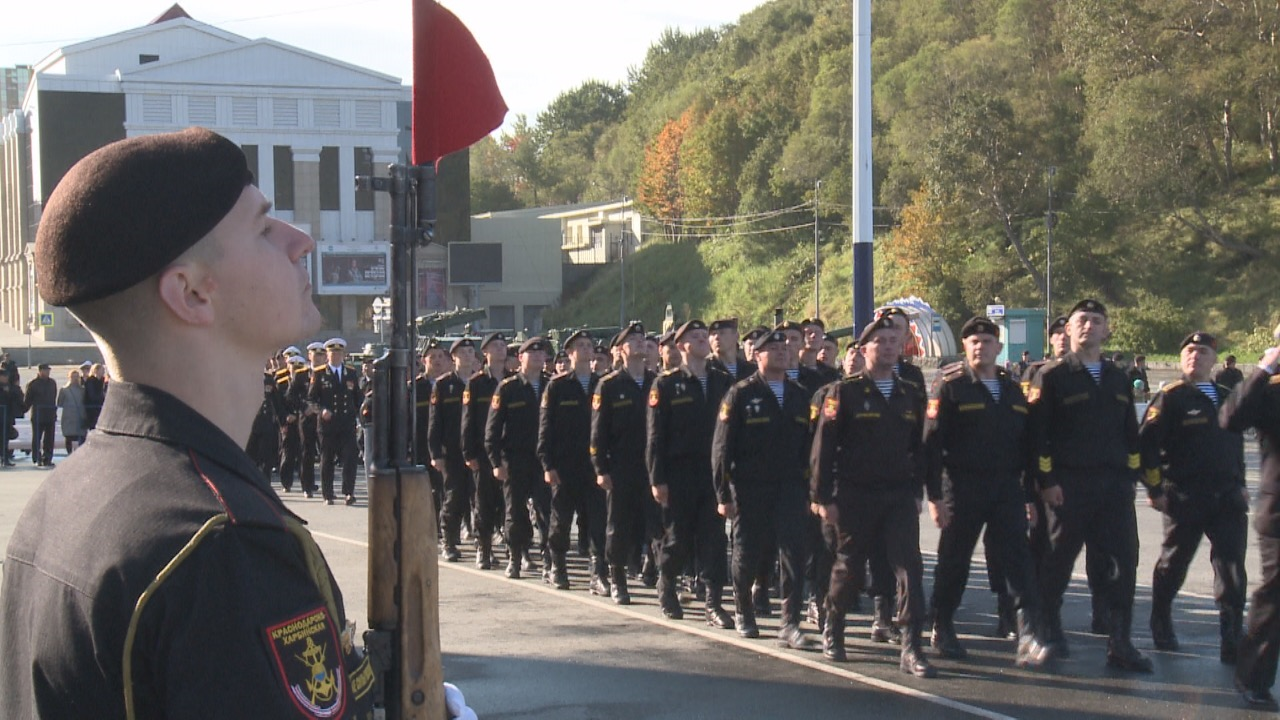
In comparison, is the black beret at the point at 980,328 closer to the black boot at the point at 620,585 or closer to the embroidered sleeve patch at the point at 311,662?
the black boot at the point at 620,585

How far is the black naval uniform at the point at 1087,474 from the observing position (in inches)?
332

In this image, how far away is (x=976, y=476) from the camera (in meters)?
8.77

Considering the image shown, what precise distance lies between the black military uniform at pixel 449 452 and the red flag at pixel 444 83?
336 inches

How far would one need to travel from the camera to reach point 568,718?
717 centimetres

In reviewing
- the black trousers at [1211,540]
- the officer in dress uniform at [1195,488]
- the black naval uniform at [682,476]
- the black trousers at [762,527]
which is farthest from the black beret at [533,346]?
the black trousers at [1211,540]

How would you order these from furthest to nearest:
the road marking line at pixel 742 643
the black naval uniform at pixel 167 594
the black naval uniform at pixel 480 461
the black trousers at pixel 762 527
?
1. the black naval uniform at pixel 480 461
2. the black trousers at pixel 762 527
3. the road marking line at pixel 742 643
4. the black naval uniform at pixel 167 594

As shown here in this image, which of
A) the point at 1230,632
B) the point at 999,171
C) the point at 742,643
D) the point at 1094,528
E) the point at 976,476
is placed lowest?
the point at 742,643

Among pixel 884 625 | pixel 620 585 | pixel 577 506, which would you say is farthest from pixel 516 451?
pixel 884 625

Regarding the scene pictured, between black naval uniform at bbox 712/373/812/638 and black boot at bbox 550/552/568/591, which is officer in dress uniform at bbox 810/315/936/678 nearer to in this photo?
black naval uniform at bbox 712/373/812/638

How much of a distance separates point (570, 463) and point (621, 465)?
84 centimetres

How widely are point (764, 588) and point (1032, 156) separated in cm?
4868

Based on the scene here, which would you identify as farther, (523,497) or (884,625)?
(523,497)

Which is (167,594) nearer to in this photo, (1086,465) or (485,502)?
(1086,465)

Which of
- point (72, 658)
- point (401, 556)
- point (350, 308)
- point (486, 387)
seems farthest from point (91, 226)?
point (350, 308)
